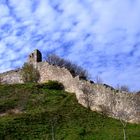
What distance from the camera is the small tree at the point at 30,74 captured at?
86875 millimetres

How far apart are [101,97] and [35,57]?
2119 centimetres

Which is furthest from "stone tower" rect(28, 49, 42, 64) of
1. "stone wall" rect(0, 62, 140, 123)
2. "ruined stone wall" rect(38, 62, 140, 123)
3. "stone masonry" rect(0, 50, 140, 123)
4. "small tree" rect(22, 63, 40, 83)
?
"ruined stone wall" rect(38, 62, 140, 123)

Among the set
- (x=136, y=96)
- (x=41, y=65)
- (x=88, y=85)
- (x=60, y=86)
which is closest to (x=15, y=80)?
→ (x=41, y=65)

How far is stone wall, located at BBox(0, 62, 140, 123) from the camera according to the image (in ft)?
224

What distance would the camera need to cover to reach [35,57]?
90250 millimetres

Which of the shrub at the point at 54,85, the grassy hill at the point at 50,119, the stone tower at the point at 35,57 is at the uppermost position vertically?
the stone tower at the point at 35,57

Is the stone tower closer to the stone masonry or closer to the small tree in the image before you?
the small tree

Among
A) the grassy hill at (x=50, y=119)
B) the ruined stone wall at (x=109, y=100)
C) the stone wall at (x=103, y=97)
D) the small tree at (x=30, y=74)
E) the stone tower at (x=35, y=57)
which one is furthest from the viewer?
the stone tower at (x=35, y=57)

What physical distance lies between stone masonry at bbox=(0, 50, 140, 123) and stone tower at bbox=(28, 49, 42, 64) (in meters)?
5.44

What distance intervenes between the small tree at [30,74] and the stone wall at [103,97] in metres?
4.82

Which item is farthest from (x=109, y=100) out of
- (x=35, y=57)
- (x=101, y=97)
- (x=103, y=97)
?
(x=35, y=57)

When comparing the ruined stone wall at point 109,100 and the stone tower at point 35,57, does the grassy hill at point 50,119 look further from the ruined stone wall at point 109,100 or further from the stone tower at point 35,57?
the stone tower at point 35,57

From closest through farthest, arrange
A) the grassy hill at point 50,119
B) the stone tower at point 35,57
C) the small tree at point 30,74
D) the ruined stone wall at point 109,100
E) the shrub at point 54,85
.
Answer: the grassy hill at point 50,119 < the ruined stone wall at point 109,100 < the shrub at point 54,85 < the small tree at point 30,74 < the stone tower at point 35,57

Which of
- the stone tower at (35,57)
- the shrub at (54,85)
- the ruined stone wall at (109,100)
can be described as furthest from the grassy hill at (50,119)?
the stone tower at (35,57)
